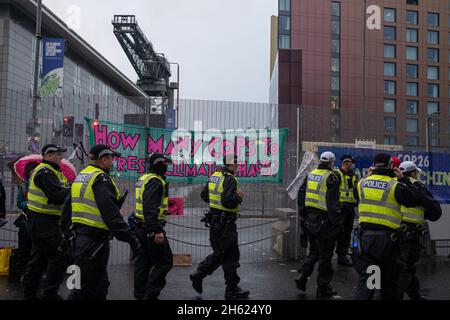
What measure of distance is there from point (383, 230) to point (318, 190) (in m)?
1.79

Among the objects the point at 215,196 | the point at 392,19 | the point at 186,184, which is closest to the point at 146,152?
the point at 186,184

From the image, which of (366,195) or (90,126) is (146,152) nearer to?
(90,126)

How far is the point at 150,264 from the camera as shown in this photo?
18.6ft

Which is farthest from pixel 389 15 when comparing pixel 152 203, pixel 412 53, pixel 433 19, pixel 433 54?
pixel 152 203

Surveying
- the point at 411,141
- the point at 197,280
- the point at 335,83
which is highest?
the point at 335,83

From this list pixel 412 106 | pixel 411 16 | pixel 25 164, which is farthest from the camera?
pixel 412 106

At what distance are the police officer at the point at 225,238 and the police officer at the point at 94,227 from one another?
172 cm

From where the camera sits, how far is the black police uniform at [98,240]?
14.8 feet

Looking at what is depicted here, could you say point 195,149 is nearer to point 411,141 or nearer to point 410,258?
point 411,141

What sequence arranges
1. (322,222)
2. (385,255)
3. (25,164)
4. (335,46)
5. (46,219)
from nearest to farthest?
(385,255)
(46,219)
(322,222)
(25,164)
(335,46)

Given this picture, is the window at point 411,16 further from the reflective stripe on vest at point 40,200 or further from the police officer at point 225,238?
the reflective stripe on vest at point 40,200

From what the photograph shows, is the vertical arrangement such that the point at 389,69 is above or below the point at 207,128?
above

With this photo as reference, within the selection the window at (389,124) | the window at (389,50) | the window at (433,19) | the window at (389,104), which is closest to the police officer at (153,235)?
the window at (389,124)

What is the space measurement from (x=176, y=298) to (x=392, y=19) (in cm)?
6162
